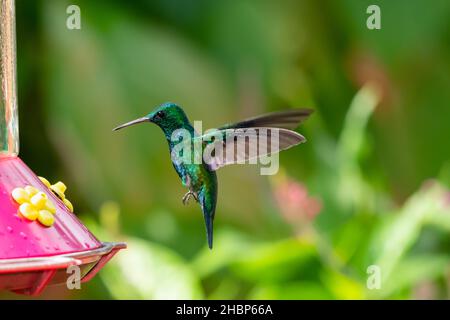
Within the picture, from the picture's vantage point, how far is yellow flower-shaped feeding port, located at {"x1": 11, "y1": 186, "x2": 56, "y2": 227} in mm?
1662

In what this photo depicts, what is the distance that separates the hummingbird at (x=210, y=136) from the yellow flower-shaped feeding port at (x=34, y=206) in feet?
0.88

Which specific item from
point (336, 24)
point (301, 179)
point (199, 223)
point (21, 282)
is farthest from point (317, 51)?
point (21, 282)

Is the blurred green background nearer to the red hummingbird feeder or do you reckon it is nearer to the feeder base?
the red hummingbird feeder

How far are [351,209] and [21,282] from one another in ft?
8.64

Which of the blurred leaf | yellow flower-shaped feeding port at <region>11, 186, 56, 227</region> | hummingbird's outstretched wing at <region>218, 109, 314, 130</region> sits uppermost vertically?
hummingbird's outstretched wing at <region>218, 109, 314, 130</region>

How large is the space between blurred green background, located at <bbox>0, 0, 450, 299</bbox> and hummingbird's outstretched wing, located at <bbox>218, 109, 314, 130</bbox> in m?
1.31

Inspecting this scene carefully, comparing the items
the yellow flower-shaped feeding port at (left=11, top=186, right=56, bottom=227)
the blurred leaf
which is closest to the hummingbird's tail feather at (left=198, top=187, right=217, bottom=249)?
the yellow flower-shaped feeding port at (left=11, top=186, right=56, bottom=227)

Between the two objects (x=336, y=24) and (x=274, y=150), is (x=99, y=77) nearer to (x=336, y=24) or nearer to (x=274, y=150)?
(x=336, y=24)

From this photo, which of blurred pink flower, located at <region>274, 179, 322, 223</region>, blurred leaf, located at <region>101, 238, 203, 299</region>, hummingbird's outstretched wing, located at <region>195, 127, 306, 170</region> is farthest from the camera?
blurred leaf, located at <region>101, 238, 203, 299</region>

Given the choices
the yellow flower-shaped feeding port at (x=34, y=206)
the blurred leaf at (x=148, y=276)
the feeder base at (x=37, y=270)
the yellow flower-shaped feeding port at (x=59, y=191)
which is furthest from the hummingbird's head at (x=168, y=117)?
the blurred leaf at (x=148, y=276)

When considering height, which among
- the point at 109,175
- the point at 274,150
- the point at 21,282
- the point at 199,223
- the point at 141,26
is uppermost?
the point at 141,26

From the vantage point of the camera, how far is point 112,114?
14.3ft

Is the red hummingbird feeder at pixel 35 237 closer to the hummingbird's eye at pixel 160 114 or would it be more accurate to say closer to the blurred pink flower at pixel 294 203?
the hummingbird's eye at pixel 160 114

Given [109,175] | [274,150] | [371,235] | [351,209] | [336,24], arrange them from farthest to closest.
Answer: [336,24] → [109,175] → [351,209] → [371,235] → [274,150]
